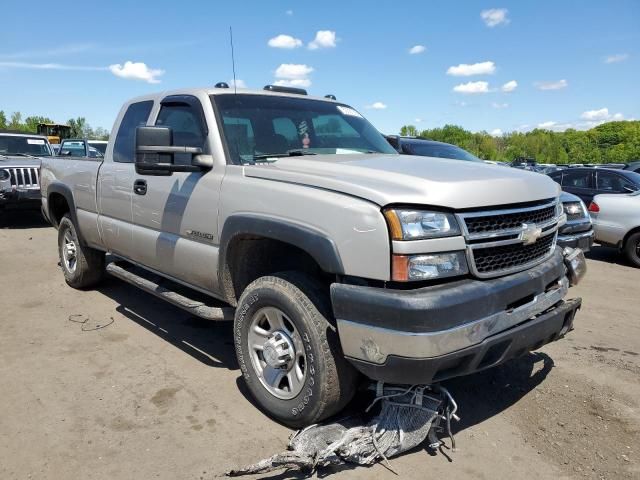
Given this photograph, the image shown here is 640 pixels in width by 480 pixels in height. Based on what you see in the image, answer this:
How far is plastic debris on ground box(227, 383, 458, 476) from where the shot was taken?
9.16ft

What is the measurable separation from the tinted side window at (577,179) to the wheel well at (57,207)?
361 inches

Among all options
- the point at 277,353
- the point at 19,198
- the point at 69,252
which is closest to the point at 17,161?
the point at 19,198

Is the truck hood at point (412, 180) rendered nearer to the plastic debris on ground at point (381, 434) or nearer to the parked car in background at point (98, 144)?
the plastic debris on ground at point (381, 434)

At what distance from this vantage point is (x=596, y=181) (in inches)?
403

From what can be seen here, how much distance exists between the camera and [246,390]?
3.74 metres

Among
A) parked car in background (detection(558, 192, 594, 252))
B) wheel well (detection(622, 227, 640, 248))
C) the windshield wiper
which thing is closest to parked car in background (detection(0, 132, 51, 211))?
the windshield wiper

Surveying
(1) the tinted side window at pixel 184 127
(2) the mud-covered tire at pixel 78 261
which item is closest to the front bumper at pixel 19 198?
(2) the mud-covered tire at pixel 78 261

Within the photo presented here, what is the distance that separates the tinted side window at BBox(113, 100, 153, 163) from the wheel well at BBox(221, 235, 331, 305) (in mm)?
1864

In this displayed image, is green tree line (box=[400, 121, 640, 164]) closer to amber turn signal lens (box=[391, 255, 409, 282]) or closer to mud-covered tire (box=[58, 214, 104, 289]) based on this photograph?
mud-covered tire (box=[58, 214, 104, 289])

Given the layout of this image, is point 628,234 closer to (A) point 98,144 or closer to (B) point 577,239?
(B) point 577,239

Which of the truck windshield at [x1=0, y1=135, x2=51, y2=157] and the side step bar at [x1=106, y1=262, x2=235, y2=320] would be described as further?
the truck windshield at [x1=0, y1=135, x2=51, y2=157]

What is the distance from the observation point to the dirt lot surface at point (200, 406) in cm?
288

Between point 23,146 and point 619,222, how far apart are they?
12772 millimetres

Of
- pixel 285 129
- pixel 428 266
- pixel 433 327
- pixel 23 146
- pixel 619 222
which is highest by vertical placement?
pixel 285 129
